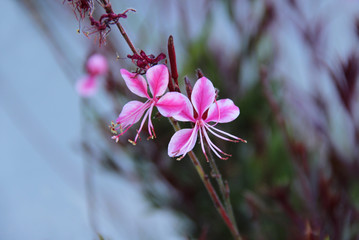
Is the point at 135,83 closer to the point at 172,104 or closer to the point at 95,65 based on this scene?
the point at 172,104

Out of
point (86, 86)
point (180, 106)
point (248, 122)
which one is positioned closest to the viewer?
point (180, 106)

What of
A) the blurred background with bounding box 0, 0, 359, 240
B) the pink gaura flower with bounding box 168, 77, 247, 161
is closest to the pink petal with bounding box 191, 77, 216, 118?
the pink gaura flower with bounding box 168, 77, 247, 161

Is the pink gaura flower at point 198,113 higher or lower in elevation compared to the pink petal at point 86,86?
lower

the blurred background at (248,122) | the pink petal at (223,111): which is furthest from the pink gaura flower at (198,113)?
the blurred background at (248,122)

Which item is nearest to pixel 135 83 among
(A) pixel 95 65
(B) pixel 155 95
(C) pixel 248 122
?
(B) pixel 155 95

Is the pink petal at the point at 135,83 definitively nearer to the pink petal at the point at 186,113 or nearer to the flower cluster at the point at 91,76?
the pink petal at the point at 186,113

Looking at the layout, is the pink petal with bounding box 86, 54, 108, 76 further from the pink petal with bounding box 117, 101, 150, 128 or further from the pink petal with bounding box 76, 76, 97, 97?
the pink petal with bounding box 117, 101, 150, 128

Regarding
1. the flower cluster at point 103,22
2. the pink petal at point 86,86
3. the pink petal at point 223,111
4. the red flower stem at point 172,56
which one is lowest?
the pink petal at point 223,111
